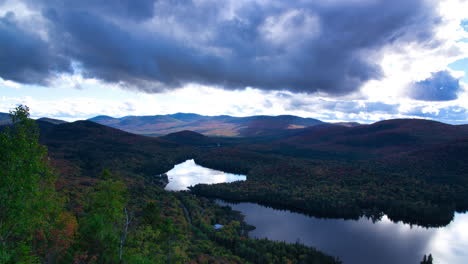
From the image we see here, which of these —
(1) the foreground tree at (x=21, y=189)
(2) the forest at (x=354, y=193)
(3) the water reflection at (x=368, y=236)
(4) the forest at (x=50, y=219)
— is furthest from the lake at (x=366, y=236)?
(1) the foreground tree at (x=21, y=189)

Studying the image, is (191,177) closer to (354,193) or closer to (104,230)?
(354,193)

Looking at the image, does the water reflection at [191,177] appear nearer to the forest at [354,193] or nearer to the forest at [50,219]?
the forest at [354,193]

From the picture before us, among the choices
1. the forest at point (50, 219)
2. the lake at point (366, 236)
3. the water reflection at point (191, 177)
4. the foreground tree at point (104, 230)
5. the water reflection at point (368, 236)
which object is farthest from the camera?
the water reflection at point (191, 177)

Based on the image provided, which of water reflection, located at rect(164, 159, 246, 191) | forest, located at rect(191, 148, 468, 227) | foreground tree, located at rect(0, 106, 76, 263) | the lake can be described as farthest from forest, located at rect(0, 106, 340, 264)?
water reflection, located at rect(164, 159, 246, 191)

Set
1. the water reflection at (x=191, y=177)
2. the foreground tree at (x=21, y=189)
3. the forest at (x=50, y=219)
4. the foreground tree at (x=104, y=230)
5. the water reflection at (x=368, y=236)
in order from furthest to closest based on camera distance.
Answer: the water reflection at (x=191, y=177)
the water reflection at (x=368, y=236)
the foreground tree at (x=104, y=230)
the forest at (x=50, y=219)
the foreground tree at (x=21, y=189)

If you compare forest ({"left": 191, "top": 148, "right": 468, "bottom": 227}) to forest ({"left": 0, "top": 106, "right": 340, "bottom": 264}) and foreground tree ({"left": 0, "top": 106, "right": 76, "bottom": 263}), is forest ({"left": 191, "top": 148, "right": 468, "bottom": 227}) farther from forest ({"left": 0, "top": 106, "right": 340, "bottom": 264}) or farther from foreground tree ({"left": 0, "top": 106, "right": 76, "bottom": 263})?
foreground tree ({"left": 0, "top": 106, "right": 76, "bottom": 263})

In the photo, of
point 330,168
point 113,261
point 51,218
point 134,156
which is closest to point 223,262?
point 113,261

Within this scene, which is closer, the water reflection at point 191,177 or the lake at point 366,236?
the lake at point 366,236

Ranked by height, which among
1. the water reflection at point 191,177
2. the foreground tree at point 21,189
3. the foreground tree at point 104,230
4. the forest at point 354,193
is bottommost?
the water reflection at point 191,177
